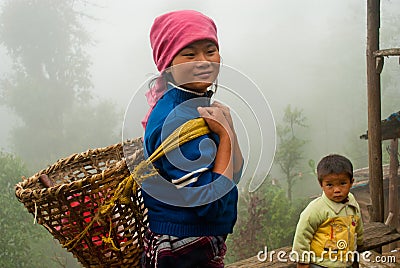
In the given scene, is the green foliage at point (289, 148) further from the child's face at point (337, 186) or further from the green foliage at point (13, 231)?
the child's face at point (337, 186)

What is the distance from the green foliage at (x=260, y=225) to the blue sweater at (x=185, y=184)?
128 inches

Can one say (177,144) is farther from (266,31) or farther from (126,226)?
(266,31)

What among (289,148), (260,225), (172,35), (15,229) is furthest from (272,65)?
(172,35)

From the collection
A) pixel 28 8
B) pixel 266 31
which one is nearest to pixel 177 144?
pixel 28 8

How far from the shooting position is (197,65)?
91 centimetres

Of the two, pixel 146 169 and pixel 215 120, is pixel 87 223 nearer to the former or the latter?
pixel 146 169

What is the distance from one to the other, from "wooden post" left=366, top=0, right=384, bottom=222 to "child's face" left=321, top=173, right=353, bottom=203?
1.23 meters

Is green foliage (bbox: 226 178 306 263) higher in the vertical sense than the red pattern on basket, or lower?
lower

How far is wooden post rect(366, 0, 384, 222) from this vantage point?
8.48ft

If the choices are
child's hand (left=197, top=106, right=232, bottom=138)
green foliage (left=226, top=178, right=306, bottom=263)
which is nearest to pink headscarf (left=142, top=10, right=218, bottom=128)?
child's hand (left=197, top=106, right=232, bottom=138)

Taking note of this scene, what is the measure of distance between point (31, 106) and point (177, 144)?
4.68 meters

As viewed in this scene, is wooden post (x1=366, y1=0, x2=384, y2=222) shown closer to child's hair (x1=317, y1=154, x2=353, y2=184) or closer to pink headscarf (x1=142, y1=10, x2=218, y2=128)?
child's hair (x1=317, y1=154, x2=353, y2=184)

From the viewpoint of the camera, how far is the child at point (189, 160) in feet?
2.77

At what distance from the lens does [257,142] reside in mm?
879
